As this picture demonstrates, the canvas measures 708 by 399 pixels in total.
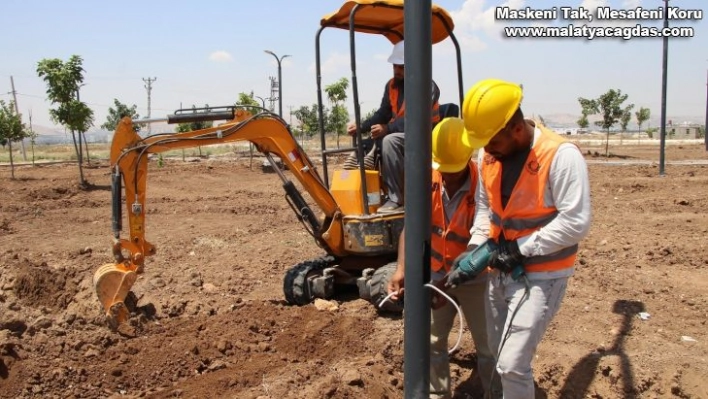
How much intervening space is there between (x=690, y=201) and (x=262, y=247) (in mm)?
8237

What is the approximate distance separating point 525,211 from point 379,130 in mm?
3119

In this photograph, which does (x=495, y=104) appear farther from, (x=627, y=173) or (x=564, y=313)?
(x=627, y=173)

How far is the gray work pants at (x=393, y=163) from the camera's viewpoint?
5.73 meters

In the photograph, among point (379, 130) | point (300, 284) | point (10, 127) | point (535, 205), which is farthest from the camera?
point (10, 127)

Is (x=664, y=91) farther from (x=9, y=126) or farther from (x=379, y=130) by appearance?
(x=9, y=126)

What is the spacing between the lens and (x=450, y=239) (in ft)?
12.2

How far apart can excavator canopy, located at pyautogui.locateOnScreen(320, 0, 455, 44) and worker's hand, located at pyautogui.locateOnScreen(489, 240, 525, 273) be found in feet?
10.5

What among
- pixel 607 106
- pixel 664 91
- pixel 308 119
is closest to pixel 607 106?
pixel 607 106

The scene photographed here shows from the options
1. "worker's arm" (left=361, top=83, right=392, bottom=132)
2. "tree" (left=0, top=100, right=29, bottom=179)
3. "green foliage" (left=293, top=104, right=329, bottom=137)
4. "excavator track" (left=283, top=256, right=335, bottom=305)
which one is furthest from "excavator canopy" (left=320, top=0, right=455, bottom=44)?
"green foliage" (left=293, top=104, right=329, bottom=137)

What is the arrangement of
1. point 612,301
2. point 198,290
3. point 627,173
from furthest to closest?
point 627,173, point 198,290, point 612,301

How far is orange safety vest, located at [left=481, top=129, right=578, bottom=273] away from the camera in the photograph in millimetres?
2898

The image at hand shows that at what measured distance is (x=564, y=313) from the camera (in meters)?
5.61

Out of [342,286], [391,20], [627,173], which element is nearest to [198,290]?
[342,286]

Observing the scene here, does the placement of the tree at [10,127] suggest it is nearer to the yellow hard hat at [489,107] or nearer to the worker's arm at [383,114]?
the worker's arm at [383,114]
